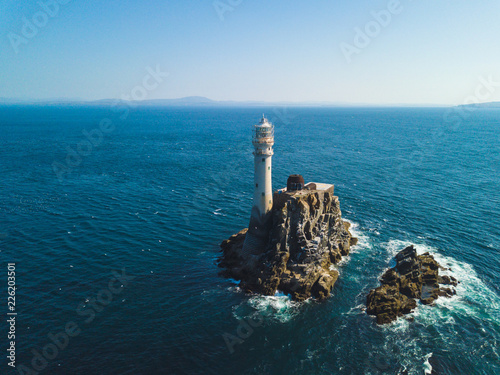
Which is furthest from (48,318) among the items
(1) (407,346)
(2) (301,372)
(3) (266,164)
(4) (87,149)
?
(4) (87,149)

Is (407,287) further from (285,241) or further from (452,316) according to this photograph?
(285,241)

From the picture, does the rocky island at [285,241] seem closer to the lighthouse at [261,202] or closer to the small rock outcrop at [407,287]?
the lighthouse at [261,202]

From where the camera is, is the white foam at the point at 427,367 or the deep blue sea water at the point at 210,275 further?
the deep blue sea water at the point at 210,275

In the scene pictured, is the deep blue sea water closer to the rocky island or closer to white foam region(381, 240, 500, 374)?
white foam region(381, 240, 500, 374)

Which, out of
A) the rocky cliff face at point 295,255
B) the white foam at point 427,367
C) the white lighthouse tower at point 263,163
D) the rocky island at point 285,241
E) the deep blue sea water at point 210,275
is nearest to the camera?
the white foam at point 427,367

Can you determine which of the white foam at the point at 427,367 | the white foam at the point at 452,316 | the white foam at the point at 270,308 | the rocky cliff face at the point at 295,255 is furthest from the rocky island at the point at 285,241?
the white foam at the point at 427,367
